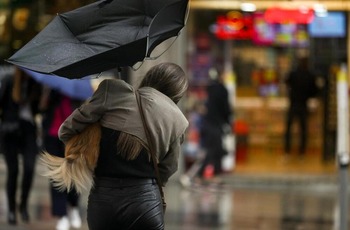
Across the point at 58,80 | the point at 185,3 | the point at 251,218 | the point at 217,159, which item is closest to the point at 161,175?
the point at 185,3

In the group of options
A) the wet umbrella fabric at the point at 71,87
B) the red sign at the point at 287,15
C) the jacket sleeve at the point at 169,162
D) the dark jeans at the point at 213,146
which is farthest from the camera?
the red sign at the point at 287,15

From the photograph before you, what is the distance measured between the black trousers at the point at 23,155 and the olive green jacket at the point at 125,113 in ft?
17.2

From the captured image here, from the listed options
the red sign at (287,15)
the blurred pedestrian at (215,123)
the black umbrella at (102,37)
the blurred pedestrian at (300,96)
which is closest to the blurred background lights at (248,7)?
the red sign at (287,15)

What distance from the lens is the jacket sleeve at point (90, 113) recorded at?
5.84m

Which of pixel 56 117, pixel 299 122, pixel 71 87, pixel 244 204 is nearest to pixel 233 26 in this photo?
pixel 299 122

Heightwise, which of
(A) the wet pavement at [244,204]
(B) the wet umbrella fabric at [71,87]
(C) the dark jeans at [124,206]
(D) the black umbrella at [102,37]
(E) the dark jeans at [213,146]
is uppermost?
(D) the black umbrella at [102,37]

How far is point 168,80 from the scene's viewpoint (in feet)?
19.9

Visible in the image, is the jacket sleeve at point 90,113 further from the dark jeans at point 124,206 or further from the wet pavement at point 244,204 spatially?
the wet pavement at point 244,204

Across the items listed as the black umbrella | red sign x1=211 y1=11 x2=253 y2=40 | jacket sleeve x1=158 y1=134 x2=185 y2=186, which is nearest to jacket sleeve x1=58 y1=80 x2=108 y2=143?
the black umbrella

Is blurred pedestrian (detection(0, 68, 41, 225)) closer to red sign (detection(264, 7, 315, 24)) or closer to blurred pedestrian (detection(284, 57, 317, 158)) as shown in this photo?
red sign (detection(264, 7, 315, 24))

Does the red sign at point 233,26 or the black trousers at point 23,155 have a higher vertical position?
the red sign at point 233,26

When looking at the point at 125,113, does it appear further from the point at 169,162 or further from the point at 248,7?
the point at 248,7

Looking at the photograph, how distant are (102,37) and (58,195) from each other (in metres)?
5.05

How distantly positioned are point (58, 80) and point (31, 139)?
115 centimetres
